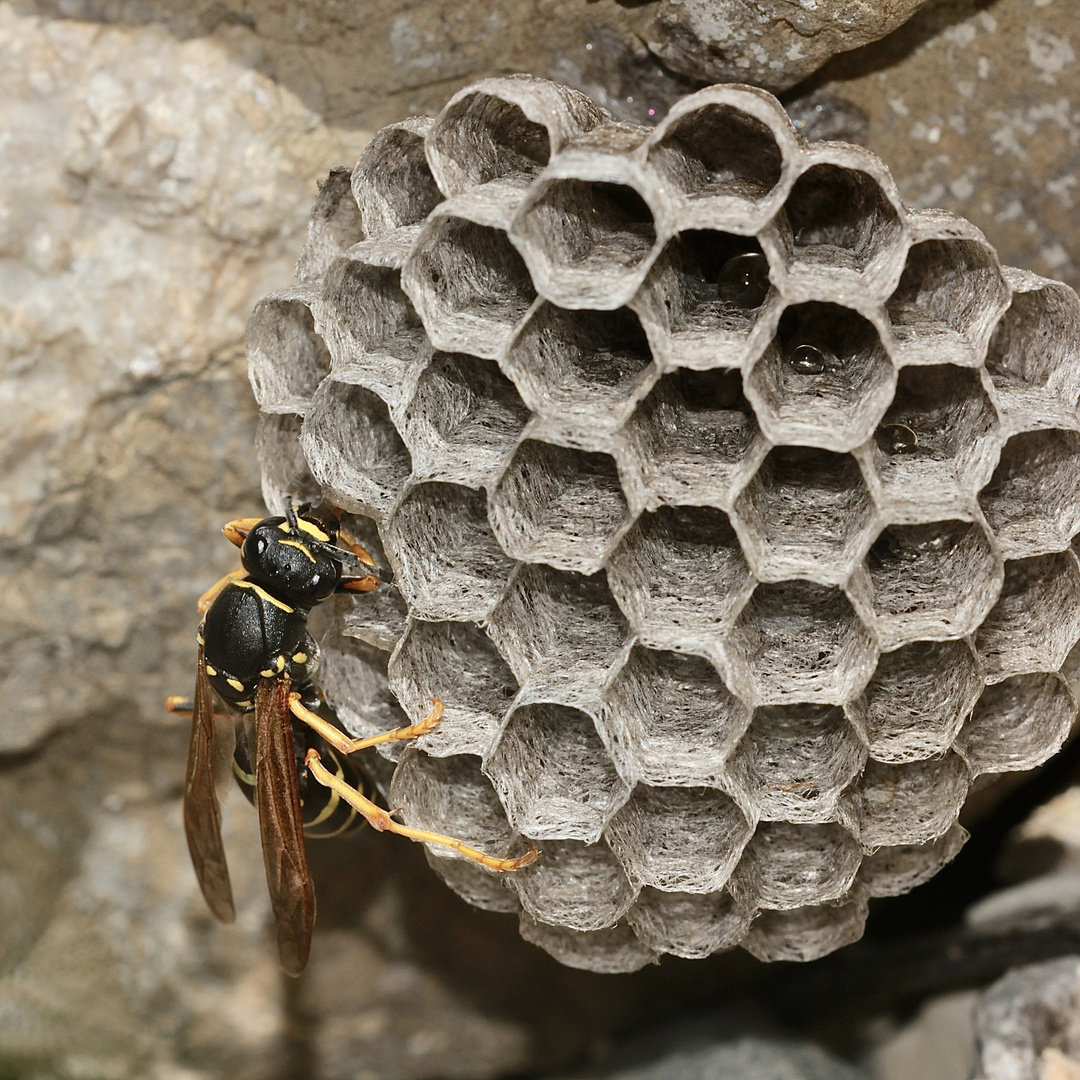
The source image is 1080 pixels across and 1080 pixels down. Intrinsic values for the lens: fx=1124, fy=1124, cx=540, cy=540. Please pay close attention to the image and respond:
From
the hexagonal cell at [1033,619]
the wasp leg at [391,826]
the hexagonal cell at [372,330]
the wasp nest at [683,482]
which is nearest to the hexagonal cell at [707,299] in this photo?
the wasp nest at [683,482]

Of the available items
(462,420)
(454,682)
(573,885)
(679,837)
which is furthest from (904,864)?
(462,420)

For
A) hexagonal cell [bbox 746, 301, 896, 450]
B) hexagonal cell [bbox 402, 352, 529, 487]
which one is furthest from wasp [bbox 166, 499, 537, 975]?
hexagonal cell [bbox 746, 301, 896, 450]

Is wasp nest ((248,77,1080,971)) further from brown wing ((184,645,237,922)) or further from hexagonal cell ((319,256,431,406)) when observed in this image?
brown wing ((184,645,237,922))

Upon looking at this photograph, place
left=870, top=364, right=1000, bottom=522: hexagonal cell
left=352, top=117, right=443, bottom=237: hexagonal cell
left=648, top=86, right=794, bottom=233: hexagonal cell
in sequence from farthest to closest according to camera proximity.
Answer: left=352, top=117, right=443, bottom=237: hexagonal cell < left=870, top=364, right=1000, bottom=522: hexagonal cell < left=648, top=86, right=794, bottom=233: hexagonal cell

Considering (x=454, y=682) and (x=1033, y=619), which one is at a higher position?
(x=1033, y=619)

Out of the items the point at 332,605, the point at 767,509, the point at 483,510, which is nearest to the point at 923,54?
the point at 767,509

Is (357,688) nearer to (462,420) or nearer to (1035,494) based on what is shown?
(462,420)
